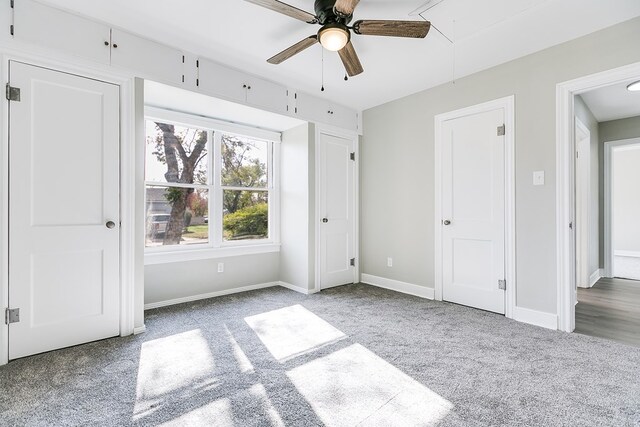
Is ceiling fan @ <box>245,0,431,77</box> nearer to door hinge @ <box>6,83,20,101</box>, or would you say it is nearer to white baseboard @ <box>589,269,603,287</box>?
door hinge @ <box>6,83,20,101</box>

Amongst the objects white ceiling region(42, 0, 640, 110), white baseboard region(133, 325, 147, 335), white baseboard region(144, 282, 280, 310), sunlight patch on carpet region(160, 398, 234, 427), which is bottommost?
sunlight patch on carpet region(160, 398, 234, 427)

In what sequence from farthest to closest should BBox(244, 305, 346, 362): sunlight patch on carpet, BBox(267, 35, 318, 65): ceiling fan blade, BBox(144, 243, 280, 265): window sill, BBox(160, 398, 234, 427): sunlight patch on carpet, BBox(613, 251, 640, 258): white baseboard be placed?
BBox(613, 251, 640, 258): white baseboard → BBox(144, 243, 280, 265): window sill → BBox(244, 305, 346, 362): sunlight patch on carpet → BBox(267, 35, 318, 65): ceiling fan blade → BBox(160, 398, 234, 427): sunlight patch on carpet

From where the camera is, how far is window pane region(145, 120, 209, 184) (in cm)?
338

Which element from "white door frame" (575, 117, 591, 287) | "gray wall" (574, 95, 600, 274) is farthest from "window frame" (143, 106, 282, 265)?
"gray wall" (574, 95, 600, 274)

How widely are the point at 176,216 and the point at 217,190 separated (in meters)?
0.57

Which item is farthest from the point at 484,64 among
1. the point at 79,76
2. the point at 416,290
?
the point at 79,76

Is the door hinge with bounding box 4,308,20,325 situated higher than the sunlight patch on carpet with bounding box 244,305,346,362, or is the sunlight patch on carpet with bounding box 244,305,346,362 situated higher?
the door hinge with bounding box 4,308,20,325

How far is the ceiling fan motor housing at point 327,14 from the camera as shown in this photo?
1977 mm

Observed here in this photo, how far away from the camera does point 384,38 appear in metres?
2.64

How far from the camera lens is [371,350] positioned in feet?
7.60

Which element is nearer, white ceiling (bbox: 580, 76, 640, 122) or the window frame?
the window frame

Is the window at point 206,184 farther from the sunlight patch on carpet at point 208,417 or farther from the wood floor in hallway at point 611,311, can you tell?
the wood floor in hallway at point 611,311

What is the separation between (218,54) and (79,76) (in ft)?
3.77

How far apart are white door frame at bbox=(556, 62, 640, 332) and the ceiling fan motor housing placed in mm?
2103
